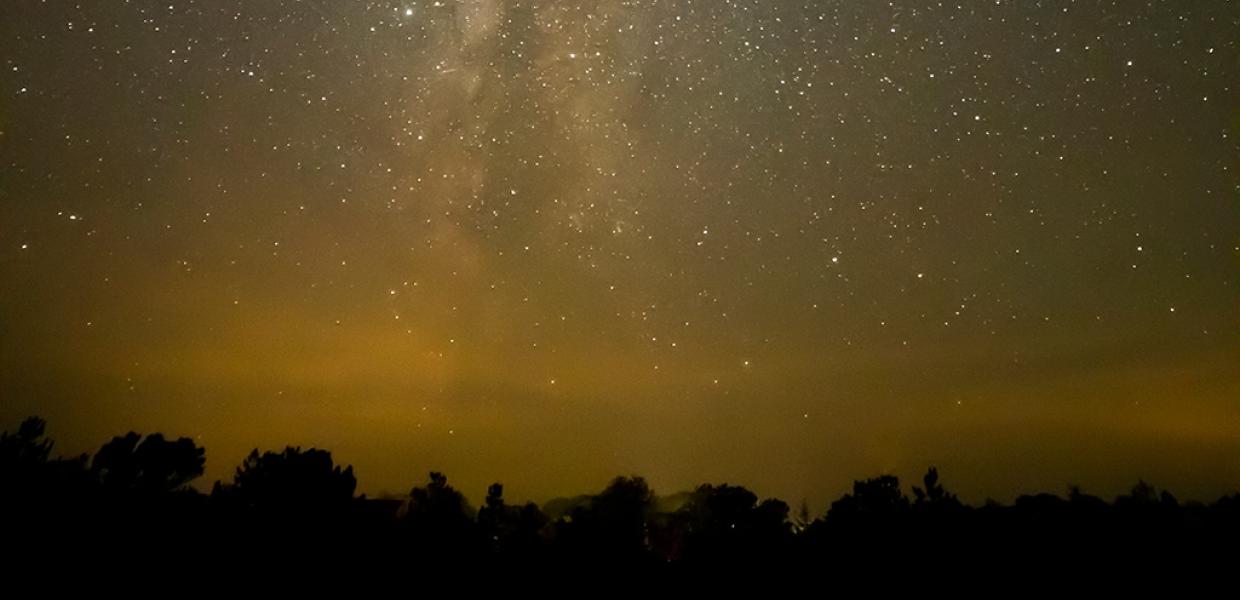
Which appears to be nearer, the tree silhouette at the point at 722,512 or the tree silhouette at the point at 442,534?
the tree silhouette at the point at 442,534

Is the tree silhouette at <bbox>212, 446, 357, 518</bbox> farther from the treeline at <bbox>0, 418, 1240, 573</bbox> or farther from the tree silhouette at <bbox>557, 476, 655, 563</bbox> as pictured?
the tree silhouette at <bbox>557, 476, 655, 563</bbox>

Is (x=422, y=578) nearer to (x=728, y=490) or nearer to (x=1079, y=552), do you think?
(x=1079, y=552)

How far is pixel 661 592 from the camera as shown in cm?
1205

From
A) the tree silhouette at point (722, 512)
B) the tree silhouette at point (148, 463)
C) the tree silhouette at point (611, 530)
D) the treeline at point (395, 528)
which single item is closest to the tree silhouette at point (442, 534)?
the treeline at point (395, 528)

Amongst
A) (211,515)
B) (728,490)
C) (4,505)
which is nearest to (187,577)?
(211,515)

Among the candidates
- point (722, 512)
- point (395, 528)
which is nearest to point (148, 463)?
point (395, 528)

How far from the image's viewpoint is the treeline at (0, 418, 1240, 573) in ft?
Answer: 36.2

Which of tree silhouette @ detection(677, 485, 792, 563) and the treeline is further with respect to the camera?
tree silhouette @ detection(677, 485, 792, 563)

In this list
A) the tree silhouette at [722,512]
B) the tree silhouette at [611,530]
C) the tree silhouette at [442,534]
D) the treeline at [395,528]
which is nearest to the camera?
the treeline at [395,528]

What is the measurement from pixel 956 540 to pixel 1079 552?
1.67m

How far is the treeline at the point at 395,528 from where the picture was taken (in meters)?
11.0

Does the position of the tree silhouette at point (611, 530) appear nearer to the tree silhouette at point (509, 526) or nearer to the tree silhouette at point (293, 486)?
the tree silhouette at point (509, 526)

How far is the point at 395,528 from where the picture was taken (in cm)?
1356

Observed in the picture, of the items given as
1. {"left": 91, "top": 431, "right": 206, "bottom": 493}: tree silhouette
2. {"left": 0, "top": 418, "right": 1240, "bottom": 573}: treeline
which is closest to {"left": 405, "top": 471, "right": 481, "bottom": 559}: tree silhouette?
{"left": 0, "top": 418, "right": 1240, "bottom": 573}: treeline
